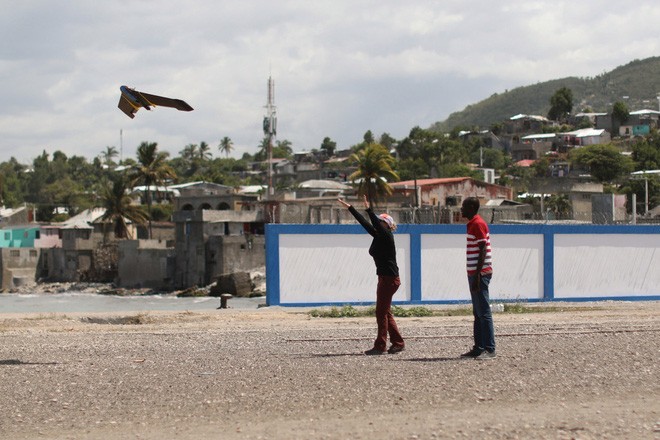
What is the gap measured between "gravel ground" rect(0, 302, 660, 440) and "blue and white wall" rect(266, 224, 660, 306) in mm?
8980

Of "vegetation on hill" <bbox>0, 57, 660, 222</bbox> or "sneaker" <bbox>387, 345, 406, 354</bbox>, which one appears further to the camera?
"vegetation on hill" <bbox>0, 57, 660, 222</bbox>

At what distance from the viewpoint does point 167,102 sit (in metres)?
12.5

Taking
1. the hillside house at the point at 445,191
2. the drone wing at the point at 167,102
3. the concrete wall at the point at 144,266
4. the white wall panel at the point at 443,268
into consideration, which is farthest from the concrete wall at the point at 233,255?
the drone wing at the point at 167,102

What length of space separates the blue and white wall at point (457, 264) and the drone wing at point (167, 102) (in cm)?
1013

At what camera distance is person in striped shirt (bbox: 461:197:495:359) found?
10422 mm

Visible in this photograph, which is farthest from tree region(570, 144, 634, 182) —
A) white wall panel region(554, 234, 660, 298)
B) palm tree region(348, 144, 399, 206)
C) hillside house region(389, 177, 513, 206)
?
white wall panel region(554, 234, 660, 298)

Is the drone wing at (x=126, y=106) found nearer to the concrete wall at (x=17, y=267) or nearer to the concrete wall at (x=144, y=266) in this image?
the concrete wall at (x=144, y=266)

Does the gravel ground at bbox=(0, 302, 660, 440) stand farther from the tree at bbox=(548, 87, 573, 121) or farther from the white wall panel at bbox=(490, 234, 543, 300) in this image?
the tree at bbox=(548, 87, 573, 121)

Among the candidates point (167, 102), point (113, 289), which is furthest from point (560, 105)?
point (167, 102)

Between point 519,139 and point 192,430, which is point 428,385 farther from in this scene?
point 519,139

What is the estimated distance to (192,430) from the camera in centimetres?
725

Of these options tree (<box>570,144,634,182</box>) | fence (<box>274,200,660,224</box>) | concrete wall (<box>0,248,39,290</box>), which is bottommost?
concrete wall (<box>0,248,39,290</box>)

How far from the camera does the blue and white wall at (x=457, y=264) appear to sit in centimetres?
2313

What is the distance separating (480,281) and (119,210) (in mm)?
75831
